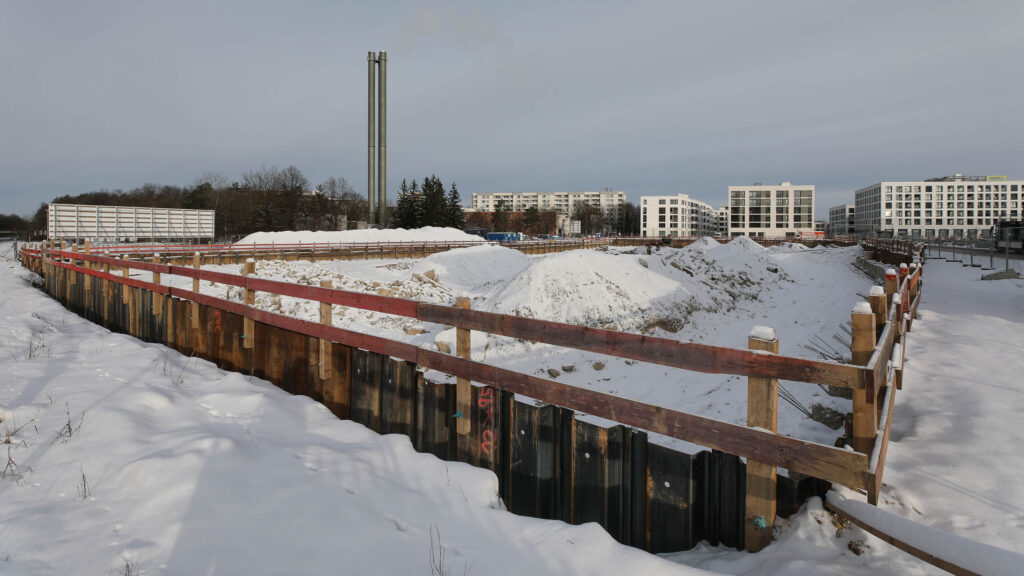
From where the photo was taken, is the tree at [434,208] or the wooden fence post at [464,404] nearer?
the wooden fence post at [464,404]

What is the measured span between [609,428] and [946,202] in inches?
7385

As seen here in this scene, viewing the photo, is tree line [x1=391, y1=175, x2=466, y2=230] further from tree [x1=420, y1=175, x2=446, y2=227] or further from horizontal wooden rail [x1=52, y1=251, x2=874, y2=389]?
horizontal wooden rail [x1=52, y1=251, x2=874, y2=389]

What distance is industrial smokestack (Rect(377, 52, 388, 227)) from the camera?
73.9 m

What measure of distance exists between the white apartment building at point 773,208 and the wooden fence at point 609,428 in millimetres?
124933

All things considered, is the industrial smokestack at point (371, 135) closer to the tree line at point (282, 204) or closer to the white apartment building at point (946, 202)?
the tree line at point (282, 204)

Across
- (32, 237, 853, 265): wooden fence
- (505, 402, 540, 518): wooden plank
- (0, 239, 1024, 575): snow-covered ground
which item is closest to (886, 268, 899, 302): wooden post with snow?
(0, 239, 1024, 575): snow-covered ground

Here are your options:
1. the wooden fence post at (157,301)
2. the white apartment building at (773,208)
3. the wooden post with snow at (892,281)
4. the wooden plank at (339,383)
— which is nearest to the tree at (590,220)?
the white apartment building at (773,208)

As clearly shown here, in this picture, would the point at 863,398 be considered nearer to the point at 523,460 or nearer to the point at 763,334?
the point at 763,334

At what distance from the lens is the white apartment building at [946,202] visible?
14400 centimetres

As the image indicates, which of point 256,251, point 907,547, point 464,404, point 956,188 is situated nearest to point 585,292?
point 464,404

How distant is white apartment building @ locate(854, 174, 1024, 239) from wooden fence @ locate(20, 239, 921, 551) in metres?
167

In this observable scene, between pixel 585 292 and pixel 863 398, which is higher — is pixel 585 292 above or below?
below

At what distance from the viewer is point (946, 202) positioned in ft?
490

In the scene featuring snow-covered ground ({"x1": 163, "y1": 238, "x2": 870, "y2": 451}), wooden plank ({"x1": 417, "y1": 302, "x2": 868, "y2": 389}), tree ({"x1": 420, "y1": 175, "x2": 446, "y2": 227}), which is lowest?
snow-covered ground ({"x1": 163, "y1": 238, "x2": 870, "y2": 451})
